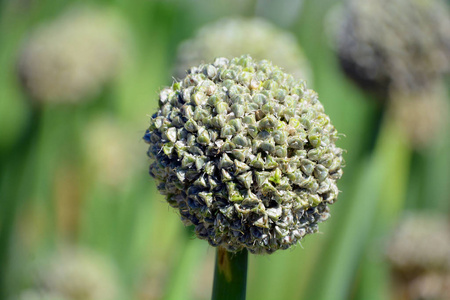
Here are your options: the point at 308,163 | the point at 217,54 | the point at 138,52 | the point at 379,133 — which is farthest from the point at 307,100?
the point at 138,52

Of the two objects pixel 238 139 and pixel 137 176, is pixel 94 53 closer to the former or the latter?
pixel 137 176

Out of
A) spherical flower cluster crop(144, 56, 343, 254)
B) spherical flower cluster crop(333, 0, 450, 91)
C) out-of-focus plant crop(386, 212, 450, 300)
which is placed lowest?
spherical flower cluster crop(144, 56, 343, 254)

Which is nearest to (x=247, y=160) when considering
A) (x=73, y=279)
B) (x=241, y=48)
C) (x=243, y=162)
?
(x=243, y=162)

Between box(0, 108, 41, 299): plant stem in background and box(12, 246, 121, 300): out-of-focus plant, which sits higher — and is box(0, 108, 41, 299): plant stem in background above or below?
above

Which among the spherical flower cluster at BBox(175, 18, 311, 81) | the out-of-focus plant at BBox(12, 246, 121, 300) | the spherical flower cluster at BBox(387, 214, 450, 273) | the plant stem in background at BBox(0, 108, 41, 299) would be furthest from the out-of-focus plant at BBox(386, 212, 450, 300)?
the plant stem in background at BBox(0, 108, 41, 299)

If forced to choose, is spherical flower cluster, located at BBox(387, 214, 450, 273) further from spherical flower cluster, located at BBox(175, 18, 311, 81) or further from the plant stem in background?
the plant stem in background

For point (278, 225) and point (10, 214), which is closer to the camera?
point (278, 225)

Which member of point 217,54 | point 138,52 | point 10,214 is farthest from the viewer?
point 138,52
